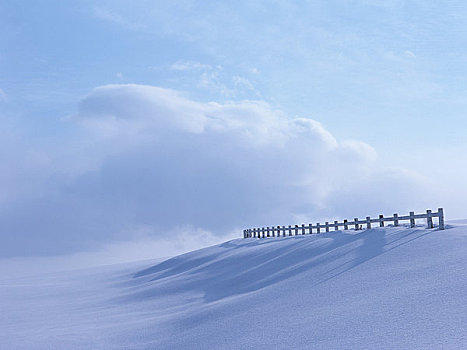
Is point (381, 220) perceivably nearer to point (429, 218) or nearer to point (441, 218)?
point (429, 218)

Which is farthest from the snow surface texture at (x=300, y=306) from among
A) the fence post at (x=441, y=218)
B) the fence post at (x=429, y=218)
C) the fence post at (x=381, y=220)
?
the fence post at (x=381, y=220)

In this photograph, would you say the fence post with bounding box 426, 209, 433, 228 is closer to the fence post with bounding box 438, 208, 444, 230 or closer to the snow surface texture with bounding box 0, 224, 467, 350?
the fence post with bounding box 438, 208, 444, 230

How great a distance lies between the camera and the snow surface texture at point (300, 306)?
10094mm

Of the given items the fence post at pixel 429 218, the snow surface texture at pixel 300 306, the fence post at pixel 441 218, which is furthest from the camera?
the fence post at pixel 429 218

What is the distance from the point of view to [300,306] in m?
13.6

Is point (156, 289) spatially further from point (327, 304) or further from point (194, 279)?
point (327, 304)

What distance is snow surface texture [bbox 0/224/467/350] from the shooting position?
10.1 meters

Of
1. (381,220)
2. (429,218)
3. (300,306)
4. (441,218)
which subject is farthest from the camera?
(381,220)

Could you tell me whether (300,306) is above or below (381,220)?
below

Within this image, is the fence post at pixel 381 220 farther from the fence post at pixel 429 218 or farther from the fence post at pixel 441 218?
the fence post at pixel 441 218

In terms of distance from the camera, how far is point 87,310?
23438 mm

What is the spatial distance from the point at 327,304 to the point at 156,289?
50.4ft

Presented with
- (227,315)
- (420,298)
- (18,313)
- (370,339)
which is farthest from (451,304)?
(18,313)

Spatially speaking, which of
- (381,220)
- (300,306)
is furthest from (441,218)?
(300,306)
